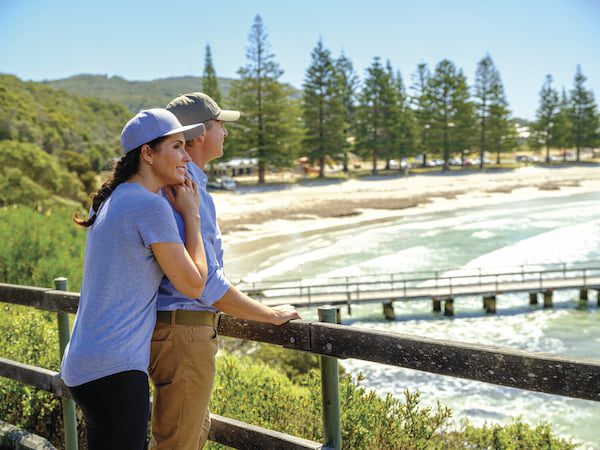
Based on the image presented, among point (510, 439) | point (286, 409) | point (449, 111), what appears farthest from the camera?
point (449, 111)

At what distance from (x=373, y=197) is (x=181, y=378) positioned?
49413 millimetres

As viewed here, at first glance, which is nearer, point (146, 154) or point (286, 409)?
point (146, 154)

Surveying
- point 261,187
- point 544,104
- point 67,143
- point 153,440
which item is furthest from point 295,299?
point 544,104

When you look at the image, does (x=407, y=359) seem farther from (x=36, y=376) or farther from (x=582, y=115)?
(x=582, y=115)

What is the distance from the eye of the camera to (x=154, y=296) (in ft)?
6.96

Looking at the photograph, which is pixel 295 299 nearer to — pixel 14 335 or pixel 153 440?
pixel 14 335

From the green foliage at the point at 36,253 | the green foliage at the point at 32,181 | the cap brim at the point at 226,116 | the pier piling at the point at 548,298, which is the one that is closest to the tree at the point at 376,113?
the green foliage at the point at 32,181

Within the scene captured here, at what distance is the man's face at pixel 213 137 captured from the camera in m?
2.50

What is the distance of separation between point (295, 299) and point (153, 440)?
56.7 feet

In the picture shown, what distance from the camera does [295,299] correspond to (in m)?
19.5

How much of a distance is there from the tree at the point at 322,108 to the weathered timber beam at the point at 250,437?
6005 centimetres

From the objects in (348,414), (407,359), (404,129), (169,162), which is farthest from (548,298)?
(404,129)

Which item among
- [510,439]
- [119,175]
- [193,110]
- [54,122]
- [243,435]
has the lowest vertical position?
[510,439]

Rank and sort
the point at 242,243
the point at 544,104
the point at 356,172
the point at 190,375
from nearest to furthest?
1. the point at 190,375
2. the point at 242,243
3. the point at 356,172
4. the point at 544,104
